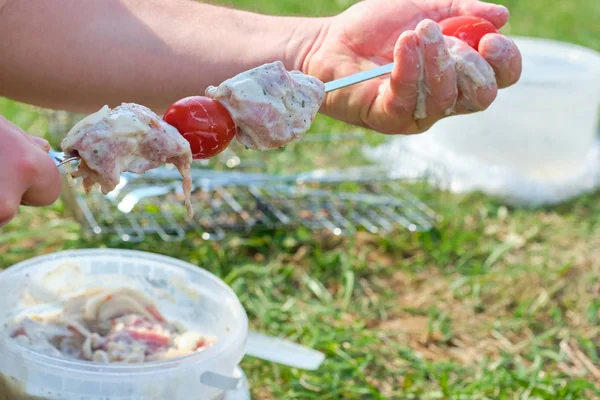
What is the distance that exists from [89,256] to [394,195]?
1592mm

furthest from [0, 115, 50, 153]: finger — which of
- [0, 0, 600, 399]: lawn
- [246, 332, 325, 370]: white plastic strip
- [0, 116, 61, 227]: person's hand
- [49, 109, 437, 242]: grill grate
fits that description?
[49, 109, 437, 242]: grill grate

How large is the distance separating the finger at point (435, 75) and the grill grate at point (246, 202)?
1.08 metres

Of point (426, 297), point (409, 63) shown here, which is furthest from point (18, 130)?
point (426, 297)

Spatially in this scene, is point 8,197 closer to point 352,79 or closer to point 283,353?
point 352,79

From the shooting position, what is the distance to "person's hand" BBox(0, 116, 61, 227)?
1.06 meters

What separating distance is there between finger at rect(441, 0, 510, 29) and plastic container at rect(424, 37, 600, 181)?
1.65 meters

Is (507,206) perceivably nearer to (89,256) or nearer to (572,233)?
(572,233)

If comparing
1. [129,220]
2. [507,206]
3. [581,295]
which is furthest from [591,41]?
[129,220]

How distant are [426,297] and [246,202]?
0.79m

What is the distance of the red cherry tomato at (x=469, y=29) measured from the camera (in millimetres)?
1787

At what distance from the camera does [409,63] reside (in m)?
1.64

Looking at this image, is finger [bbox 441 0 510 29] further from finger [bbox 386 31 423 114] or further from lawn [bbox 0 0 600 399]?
lawn [bbox 0 0 600 399]

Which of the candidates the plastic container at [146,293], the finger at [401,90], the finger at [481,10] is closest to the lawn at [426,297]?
the plastic container at [146,293]

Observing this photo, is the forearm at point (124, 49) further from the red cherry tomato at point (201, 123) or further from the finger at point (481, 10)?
the red cherry tomato at point (201, 123)
